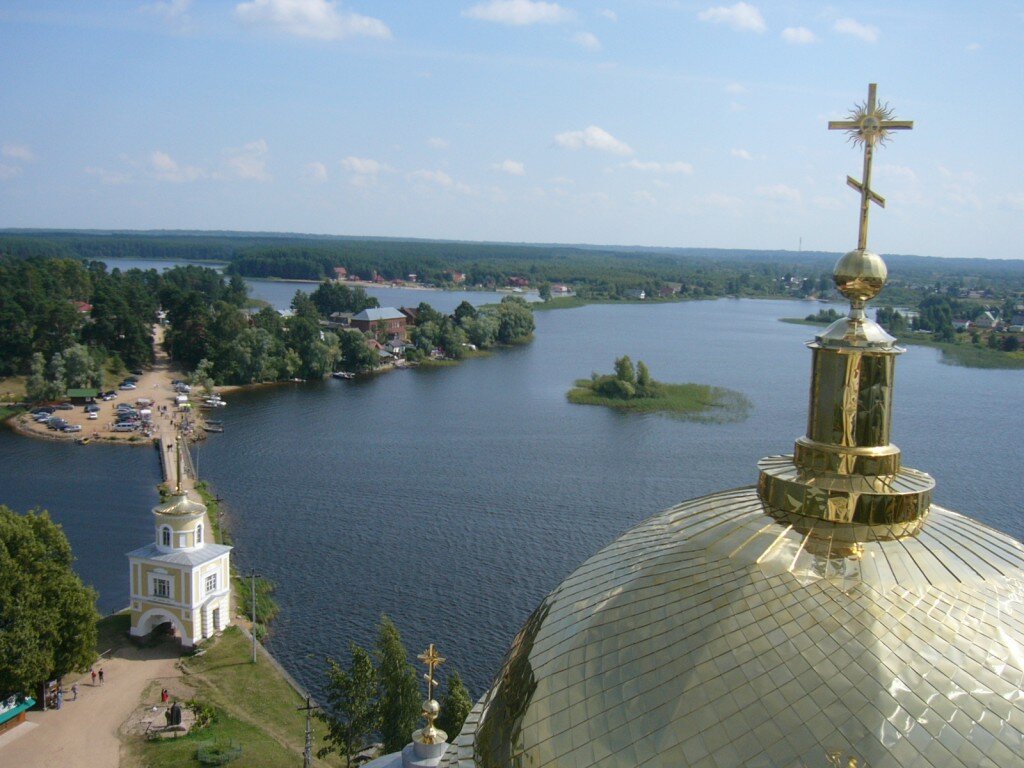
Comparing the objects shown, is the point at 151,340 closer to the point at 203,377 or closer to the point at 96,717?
the point at 203,377

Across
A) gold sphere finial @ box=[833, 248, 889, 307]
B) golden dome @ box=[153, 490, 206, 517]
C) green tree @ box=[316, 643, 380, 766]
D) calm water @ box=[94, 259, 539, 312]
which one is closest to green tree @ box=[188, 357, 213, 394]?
golden dome @ box=[153, 490, 206, 517]

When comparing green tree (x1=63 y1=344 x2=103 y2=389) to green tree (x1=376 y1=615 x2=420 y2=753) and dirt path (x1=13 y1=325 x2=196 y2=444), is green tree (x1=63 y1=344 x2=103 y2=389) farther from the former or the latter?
green tree (x1=376 y1=615 x2=420 y2=753)

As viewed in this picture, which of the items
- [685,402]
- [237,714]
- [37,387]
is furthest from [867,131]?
[37,387]

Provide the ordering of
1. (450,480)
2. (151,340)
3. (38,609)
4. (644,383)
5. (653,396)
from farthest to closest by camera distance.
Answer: (151,340) → (644,383) → (653,396) → (450,480) → (38,609)

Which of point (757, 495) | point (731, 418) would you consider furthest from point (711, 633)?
point (731, 418)

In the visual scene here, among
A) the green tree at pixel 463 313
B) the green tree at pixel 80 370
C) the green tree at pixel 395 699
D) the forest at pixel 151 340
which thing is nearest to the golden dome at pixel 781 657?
the green tree at pixel 395 699

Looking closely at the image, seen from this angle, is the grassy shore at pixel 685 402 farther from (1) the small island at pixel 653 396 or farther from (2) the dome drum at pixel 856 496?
(2) the dome drum at pixel 856 496

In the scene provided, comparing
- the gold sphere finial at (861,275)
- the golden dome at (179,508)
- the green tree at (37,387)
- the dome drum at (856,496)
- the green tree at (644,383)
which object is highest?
the gold sphere finial at (861,275)
